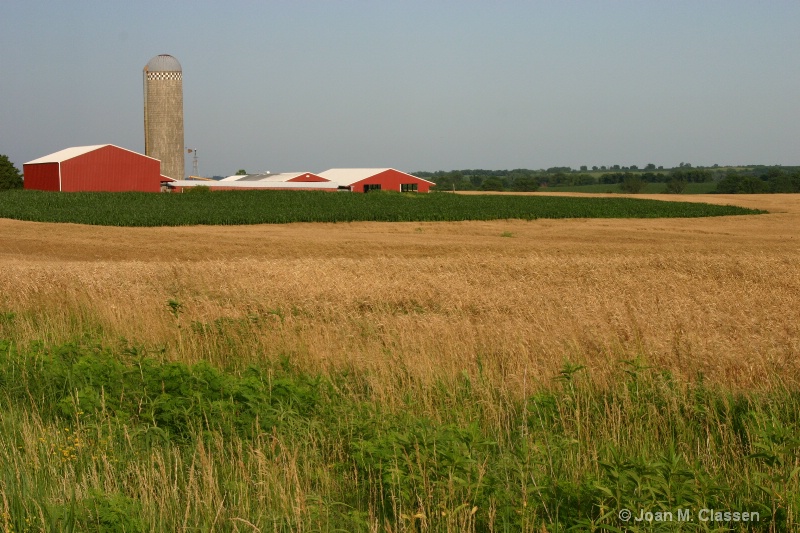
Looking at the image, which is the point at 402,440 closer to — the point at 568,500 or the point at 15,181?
the point at 568,500

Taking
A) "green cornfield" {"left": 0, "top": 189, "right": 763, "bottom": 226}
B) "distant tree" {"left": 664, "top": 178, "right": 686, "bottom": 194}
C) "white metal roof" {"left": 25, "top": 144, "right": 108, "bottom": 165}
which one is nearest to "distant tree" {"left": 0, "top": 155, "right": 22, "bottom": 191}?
"white metal roof" {"left": 25, "top": 144, "right": 108, "bottom": 165}

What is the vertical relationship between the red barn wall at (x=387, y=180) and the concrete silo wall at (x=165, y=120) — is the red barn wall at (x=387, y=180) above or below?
below

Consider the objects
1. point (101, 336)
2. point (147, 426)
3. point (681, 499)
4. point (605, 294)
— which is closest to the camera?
point (681, 499)

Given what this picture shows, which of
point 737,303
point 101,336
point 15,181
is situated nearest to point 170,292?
point 101,336

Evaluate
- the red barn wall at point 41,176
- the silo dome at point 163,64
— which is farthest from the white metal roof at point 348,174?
the red barn wall at point 41,176

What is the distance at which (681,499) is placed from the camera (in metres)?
4.80

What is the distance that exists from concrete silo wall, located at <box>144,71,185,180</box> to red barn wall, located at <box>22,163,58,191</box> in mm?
Result: 10782

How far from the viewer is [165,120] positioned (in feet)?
262

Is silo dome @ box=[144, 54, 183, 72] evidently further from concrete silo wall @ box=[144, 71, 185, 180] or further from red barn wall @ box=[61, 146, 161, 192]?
red barn wall @ box=[61, 146, 161, 192]

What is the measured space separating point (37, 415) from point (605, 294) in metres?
9.12

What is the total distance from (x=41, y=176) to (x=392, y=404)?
236 ft

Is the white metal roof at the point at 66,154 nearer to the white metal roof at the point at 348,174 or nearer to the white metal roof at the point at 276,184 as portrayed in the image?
the white metal roof at the point at 276,184

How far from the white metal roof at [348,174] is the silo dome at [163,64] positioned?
21597 mm

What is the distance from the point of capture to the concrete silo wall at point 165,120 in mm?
79750
